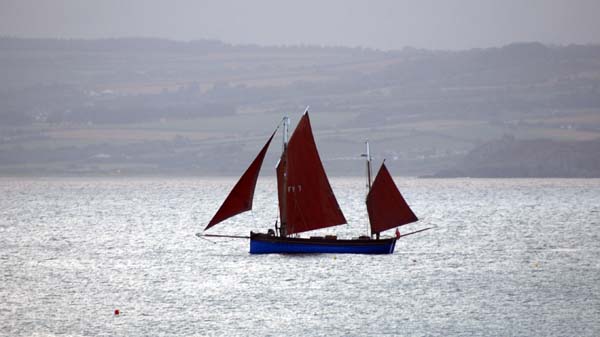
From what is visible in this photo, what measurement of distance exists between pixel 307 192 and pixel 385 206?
4.63 metres

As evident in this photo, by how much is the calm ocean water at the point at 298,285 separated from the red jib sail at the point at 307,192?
2.38m

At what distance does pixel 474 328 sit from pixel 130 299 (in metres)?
16.3

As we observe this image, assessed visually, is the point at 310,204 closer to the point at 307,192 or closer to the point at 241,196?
the point at 307,192

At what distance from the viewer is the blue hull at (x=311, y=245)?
6894 cm

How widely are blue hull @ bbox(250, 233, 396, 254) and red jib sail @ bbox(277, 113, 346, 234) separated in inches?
36.8

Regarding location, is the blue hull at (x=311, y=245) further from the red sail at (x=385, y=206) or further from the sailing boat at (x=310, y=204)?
the red sail at (x=385, y=206)

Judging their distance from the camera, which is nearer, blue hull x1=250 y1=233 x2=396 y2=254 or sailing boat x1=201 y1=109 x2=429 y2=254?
sailing boat x1=201 y1=109 x2=429 y2=254

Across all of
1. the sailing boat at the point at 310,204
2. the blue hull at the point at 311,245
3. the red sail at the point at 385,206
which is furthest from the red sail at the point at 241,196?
the red sail at the point at 385,206

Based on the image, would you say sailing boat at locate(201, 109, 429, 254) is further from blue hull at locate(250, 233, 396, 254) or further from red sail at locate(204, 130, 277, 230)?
red sail at locate(204, 130, 277, 230)

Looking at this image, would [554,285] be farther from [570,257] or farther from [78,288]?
[78,288]

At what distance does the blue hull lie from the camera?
68.9 meters

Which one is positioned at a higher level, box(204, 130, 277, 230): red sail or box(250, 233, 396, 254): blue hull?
box(204, 130, 277, 230): red sail

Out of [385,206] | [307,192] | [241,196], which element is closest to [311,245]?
[307,192]

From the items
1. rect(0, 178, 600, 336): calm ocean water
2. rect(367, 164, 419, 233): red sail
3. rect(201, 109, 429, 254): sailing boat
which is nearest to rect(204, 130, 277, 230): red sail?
rect(201, 109, 429, 254): sailing boat
